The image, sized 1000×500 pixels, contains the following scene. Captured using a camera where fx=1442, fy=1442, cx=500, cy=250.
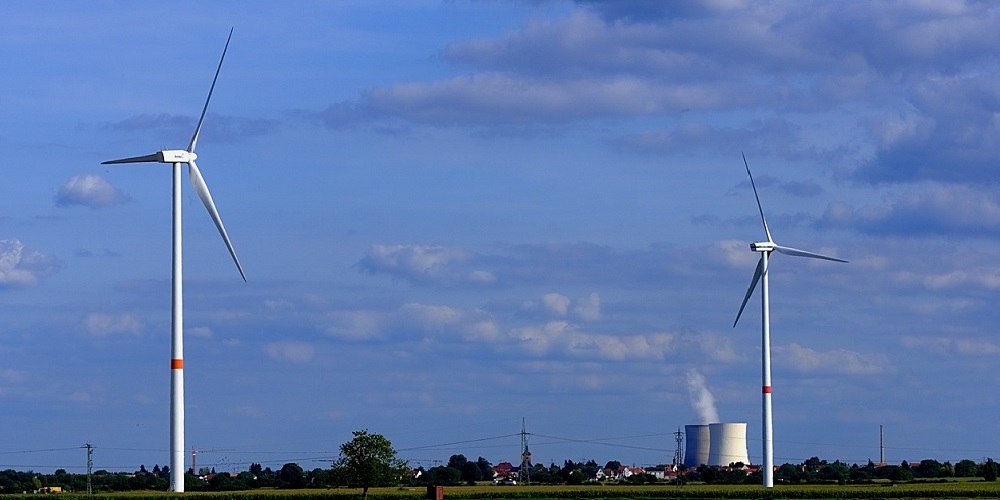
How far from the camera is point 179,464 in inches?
3253

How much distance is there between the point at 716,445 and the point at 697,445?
482cm

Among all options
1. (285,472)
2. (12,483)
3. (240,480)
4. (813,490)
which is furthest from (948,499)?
(12,483)

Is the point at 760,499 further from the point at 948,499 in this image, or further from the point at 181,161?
the point at 181,161

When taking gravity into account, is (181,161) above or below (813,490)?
above

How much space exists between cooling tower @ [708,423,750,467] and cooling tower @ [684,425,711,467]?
96 centimetres

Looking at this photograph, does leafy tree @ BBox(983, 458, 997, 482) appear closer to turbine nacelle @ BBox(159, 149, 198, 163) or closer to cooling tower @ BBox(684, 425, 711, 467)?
cooling tower @ BBox(684, 425, 711, 467)

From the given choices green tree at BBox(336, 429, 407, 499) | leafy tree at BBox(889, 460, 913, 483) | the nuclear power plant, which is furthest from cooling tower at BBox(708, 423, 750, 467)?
green tree at BBox(336, 429, 407, 499)

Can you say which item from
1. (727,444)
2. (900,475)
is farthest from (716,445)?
(900,475)

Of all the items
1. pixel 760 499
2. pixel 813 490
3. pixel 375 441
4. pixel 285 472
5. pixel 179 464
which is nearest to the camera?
pixel 179 464

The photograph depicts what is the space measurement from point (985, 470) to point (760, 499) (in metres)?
94.8

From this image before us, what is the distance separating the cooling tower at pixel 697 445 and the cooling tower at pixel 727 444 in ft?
3.16

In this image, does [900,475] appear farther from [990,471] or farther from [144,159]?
[144,159]

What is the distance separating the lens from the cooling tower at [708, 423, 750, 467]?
166m

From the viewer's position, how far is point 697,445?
174 meters
